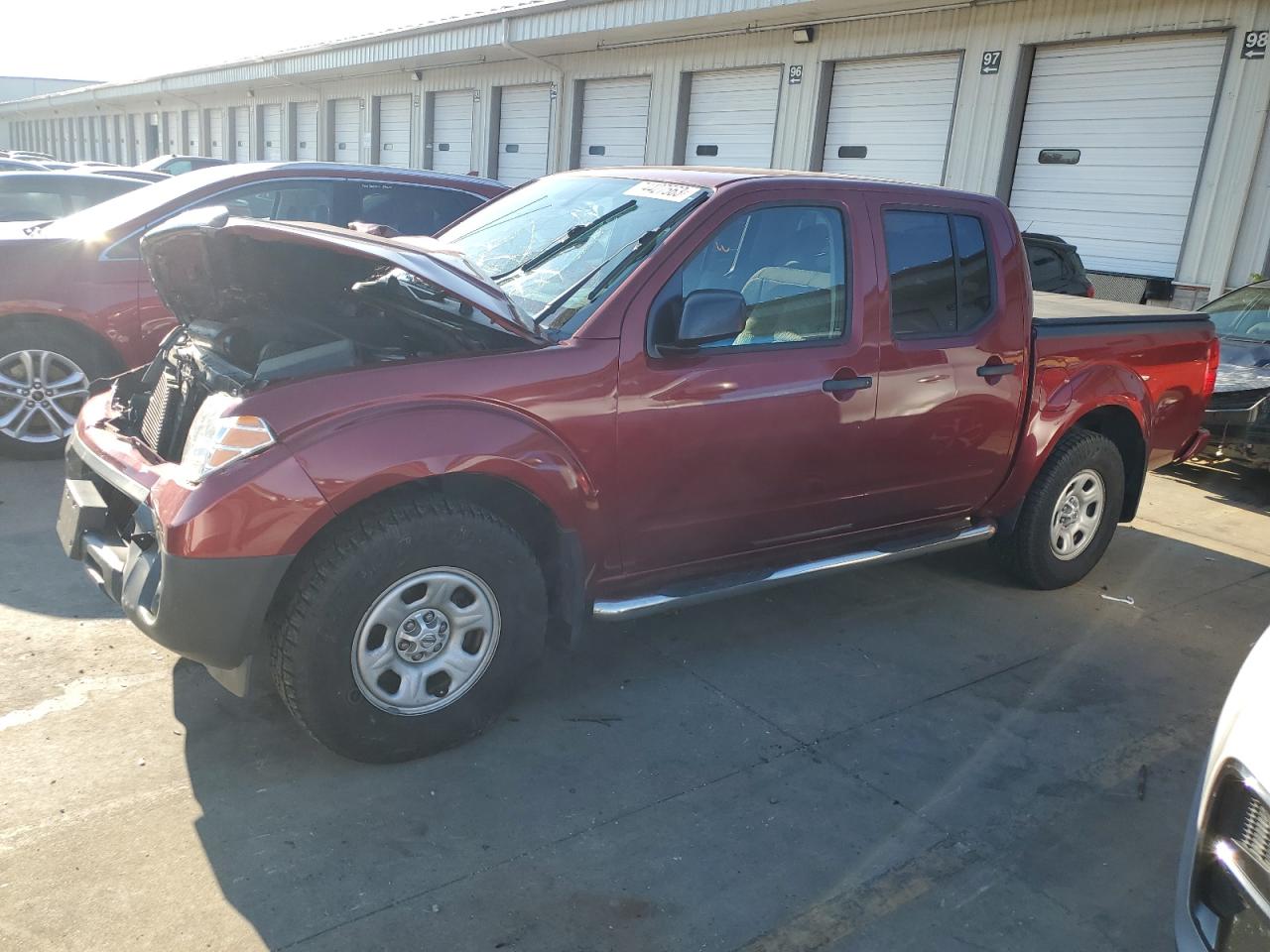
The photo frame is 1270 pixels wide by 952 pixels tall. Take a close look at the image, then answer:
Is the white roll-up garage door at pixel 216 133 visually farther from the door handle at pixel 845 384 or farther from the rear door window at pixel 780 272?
the door handle at pixel 845 384

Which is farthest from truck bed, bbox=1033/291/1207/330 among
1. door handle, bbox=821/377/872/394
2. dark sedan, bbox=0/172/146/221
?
dark sedan, bbox=0/172/146/221

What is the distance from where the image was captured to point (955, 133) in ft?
41.0

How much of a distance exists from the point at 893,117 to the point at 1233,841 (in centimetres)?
1273

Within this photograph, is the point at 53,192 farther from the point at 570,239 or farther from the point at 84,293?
the point at 570,239

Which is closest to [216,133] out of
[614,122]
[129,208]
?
[614,122]

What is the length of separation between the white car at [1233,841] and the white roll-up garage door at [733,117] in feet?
43.9

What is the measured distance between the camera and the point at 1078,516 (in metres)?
5.18

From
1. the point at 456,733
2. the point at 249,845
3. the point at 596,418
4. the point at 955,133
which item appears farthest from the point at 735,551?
the point at 955,133

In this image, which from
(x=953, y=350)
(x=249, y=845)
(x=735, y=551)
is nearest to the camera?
(x=249, y=845)

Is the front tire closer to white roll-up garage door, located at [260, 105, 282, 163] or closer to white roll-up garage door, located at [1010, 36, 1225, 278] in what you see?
white roll-up garage door, located at [1010, 36, 1225, 278]

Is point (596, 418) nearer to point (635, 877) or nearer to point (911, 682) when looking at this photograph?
point (635, 877)

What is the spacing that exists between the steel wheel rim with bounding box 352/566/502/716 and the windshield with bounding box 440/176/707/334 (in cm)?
96

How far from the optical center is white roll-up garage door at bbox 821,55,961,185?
1274 cm

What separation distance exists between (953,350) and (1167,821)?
202 cm
